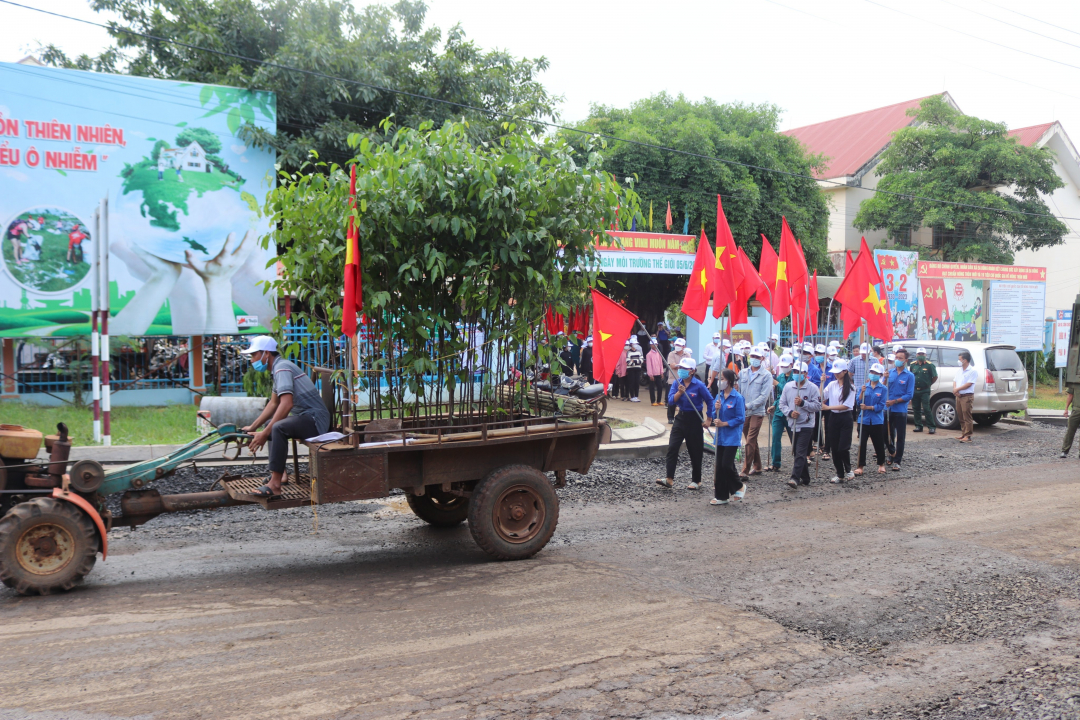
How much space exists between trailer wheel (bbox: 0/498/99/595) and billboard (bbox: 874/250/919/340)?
74.0 feet

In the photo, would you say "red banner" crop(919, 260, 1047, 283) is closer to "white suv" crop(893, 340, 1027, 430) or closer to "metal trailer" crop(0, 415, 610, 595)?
"white suv" crop(893, 340, 1027, 430)

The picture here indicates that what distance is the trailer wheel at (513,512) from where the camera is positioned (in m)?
6.86

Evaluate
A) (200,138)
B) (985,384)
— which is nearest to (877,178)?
(985,384)

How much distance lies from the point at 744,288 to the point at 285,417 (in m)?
7.77

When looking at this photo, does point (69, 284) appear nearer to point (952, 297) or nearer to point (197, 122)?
point (197, 122)

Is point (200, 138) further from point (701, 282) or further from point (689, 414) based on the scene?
point (689, 414)

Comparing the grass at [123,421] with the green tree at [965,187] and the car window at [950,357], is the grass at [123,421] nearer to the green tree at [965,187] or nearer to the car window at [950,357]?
the car window at [950,357]

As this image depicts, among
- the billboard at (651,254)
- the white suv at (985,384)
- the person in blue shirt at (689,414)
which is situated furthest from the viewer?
the billboard at (651,254)

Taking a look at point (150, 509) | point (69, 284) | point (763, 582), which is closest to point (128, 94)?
point (69, 284)

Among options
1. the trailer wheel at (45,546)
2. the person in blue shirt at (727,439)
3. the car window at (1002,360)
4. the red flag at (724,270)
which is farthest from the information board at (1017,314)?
the trailer wheel at (45,546)

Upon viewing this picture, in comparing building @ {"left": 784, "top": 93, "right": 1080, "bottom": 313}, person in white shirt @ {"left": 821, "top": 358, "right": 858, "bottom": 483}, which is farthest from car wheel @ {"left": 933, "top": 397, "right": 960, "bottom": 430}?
building @ {"left": 784, "top": 93, "right": 1080, "bottom": 313}

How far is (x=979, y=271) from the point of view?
25.7 meters

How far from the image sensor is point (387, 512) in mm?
8930

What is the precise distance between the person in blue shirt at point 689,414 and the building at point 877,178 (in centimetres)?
2646
